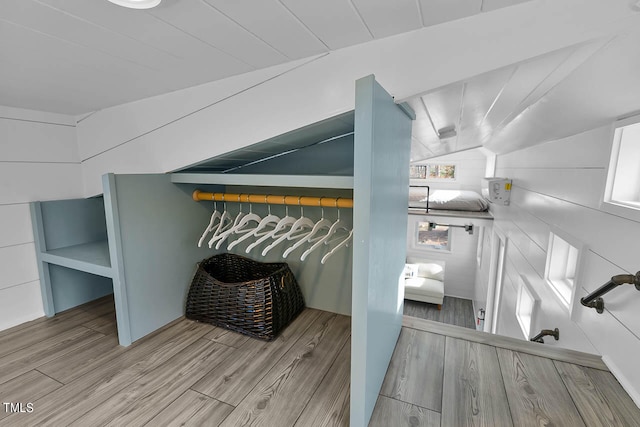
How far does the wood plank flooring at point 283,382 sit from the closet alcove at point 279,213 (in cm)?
14

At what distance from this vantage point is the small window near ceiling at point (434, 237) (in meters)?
6.38

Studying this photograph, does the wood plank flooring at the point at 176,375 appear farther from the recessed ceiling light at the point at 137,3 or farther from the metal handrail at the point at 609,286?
the recessed ceiling light at the point at 137,3

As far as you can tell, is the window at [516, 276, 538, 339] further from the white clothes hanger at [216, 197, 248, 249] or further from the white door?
the white clothes hanger at [216, 197, 248, 249]

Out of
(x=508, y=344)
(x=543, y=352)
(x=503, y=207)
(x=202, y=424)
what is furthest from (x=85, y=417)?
(x=503, y=207)

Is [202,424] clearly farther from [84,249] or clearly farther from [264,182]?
[84,249]

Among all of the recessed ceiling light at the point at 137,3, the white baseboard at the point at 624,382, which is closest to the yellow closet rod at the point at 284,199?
the recessed ceiling light at the point at 137,3

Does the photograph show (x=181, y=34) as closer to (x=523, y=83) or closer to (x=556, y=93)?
(x=523, y=83)

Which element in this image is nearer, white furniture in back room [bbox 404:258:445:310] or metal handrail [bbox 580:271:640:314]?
metal handrail [bbox 580:271:640:314]

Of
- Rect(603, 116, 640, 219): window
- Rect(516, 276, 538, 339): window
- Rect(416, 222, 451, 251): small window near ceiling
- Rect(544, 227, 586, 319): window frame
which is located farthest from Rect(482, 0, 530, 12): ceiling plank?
Rect(416, 222, 451, 251): small window near ceiling

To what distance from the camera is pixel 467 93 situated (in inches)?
50.9

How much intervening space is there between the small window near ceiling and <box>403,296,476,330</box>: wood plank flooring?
116cm

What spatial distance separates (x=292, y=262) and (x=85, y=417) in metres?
1.20

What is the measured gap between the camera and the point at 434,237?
654cm

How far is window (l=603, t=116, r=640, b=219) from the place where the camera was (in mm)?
1214
